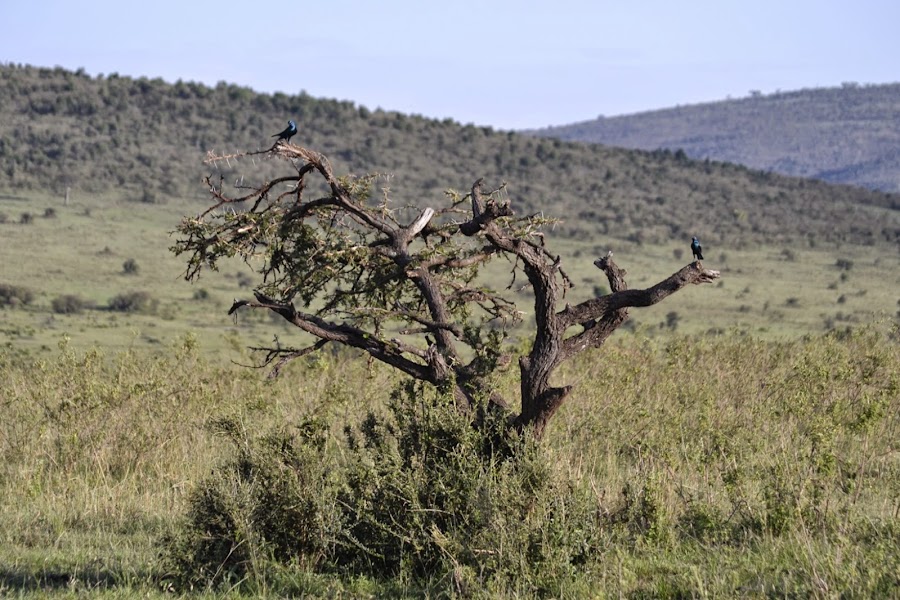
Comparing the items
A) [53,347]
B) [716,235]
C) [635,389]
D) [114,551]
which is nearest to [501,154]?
[716,235]

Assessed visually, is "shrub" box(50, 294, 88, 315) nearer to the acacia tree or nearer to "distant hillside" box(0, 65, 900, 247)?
"distant hillside" box(0, 65, 900, 247)

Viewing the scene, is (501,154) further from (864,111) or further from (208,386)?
(864,111)

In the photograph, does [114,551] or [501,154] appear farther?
Answer: [501,154]

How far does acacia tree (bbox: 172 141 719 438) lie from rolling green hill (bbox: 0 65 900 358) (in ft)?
52.2

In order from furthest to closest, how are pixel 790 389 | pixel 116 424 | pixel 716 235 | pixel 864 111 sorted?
pixel 864 111 → pixel 716 235 → pixel 790 389 → pixel 116 424

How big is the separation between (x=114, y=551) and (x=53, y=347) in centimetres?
1546

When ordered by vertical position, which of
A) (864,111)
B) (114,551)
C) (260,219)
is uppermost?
(864,111)

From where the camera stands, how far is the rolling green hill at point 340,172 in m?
31.5

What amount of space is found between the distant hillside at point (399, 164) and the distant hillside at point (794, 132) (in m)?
73.5

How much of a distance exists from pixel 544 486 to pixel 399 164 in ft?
163

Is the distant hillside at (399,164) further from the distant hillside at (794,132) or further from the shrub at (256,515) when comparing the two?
the distant hillside at (794,132)

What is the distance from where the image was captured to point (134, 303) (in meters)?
29.7

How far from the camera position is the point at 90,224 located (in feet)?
138

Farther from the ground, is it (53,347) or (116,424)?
(116,424)
